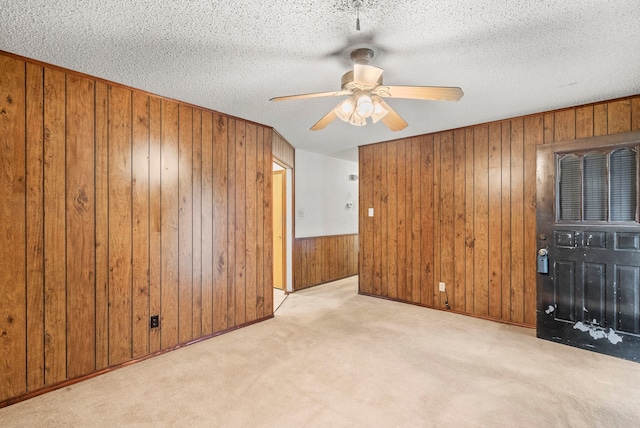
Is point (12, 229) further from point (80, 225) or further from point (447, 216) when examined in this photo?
point (447, 216)

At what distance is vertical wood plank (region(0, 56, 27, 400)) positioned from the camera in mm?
2115

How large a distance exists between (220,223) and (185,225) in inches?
15.3

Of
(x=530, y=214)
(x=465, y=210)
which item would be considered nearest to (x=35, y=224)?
(x=465, y=210)

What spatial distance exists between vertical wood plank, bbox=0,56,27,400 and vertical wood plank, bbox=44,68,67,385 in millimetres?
123

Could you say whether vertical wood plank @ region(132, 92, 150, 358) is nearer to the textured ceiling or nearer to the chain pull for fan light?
the textured ceiling

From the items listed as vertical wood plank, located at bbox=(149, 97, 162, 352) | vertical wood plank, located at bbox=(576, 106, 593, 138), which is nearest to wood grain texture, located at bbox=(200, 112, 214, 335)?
vertical wood plank, located at bbox=(149, 97, 162, 352)

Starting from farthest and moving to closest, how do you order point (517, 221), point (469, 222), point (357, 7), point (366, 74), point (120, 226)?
point (469, 222)
point (517, 221)
point (120, 226)
point (366, 74)
point (357, 7)

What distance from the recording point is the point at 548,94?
2918 millimetres

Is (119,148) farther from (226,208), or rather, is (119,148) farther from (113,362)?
(113,362)

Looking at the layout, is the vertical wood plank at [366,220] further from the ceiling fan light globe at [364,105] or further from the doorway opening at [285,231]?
the ceiling fan light globe at [364,105]

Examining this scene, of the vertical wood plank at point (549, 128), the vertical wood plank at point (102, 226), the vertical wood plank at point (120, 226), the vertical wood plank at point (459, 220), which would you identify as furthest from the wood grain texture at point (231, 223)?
the vertical wood plank at point (549, 128)

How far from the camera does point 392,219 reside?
471 centimetres

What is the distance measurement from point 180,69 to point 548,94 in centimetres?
317

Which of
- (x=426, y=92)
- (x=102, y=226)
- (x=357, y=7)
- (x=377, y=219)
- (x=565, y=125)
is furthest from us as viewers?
(x=377, y=219)
